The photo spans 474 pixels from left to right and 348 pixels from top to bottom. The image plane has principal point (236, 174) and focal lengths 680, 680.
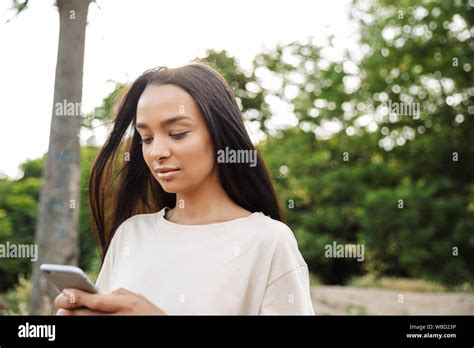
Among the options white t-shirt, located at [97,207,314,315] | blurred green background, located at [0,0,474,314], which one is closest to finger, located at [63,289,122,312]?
white t-shirt, located at [97,207,314,315]

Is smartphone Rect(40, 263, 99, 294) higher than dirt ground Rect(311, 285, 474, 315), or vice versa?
smartphone Rect(40, 263, 99, 294)

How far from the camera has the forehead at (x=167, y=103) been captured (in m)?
2.06

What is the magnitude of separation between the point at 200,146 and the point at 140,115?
214 mm

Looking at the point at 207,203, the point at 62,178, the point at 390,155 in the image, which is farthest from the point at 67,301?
the point at 390,155

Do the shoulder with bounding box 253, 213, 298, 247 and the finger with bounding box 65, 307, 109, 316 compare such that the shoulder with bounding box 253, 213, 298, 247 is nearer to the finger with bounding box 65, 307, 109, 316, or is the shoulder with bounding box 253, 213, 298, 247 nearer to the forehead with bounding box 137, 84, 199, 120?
the forehead with bounding box 137, 84, 199, 120

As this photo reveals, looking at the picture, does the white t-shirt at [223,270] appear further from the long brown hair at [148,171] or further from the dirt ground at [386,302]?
the dirt ground at [386,302]

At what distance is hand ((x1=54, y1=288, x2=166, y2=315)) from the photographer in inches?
71.3

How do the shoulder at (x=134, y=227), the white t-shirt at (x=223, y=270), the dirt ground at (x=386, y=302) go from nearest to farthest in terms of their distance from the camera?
the white t-shirt at (x=223, y=270), the shoulder at (x=134, y=227), the dirt ground at (x=386, y=302)

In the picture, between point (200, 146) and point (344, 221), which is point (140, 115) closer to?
point (200, 146)

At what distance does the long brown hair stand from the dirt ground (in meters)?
5.52

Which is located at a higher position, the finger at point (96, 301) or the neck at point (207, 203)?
the neck at point (207, 203)

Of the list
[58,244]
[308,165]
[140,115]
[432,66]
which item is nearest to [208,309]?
[140,115]

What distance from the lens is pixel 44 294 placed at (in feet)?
15.3

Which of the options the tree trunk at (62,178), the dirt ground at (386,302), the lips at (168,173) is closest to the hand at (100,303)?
the lips at (168,173)
